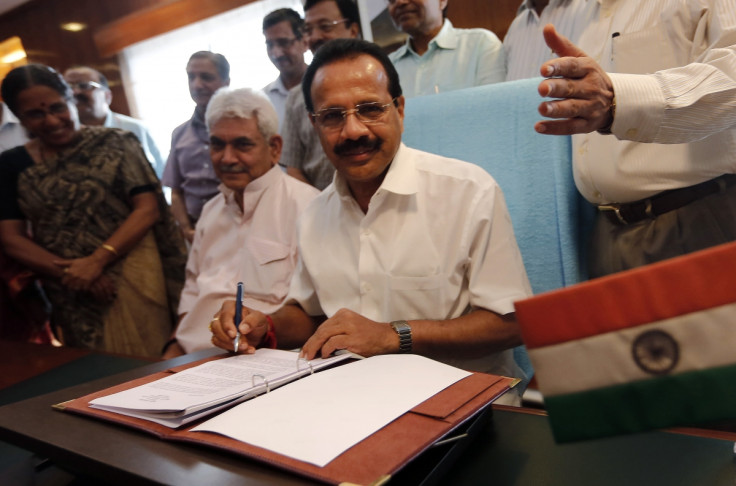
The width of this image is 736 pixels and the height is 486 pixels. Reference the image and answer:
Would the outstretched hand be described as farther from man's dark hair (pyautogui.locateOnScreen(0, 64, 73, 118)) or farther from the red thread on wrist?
man's dark hair (pyautogui.locateOnScreen(0, 64, 73, 118))

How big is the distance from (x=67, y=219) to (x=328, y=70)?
1374 mm

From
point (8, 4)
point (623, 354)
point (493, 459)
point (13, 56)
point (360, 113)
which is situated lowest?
point (493, 459)

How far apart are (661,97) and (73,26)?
13.2 feet

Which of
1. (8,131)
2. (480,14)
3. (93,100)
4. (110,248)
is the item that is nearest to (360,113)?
(480,14)

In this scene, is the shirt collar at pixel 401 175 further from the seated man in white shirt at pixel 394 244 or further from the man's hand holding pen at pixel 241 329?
the man's hand holding pen at pixel 241 329

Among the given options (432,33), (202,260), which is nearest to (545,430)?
(202,260)

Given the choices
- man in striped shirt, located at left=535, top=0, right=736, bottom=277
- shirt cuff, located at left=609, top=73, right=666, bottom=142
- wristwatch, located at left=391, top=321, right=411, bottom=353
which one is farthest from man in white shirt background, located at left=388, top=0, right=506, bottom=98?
wristwatch, located at left=391, top=321, right=411, bottom=353

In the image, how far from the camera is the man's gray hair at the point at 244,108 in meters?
1.67

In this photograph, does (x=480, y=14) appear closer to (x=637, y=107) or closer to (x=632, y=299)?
(x=637, y=107)

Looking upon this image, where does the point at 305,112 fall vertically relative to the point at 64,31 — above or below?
below

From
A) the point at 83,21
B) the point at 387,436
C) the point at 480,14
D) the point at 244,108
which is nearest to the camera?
the point at 387,436

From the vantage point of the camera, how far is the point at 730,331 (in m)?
0.34

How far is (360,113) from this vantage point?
117 centimetres

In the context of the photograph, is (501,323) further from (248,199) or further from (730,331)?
(248,199)
